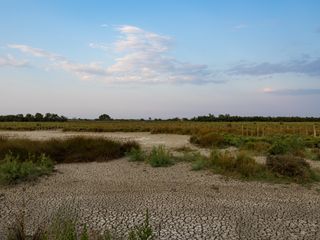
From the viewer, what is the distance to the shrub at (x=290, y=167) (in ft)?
33.0

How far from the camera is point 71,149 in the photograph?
597 inches

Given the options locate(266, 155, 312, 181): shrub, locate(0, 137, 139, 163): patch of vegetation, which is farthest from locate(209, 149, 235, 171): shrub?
locate(0, 137, 139, 163): patch of vegetation

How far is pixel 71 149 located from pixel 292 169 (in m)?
8.94

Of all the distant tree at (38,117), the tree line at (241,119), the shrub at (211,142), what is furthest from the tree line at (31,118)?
the shrub at (211,142)

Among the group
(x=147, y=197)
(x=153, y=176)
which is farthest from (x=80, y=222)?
(x=153, y=176)

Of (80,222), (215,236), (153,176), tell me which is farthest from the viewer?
(153,176)

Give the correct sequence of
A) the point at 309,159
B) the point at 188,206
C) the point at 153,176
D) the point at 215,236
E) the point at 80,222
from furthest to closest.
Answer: the point at 309,159 → the point at 153,176 → the point at 188,206 → the point at 80,222 → the point at 215,236

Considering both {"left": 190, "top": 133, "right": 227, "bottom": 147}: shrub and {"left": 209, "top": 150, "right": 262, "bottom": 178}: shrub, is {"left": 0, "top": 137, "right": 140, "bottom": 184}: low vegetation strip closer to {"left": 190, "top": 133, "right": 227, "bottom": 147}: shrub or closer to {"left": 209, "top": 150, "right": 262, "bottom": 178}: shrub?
{"left": 209, "top": 150, "right": 262, "bottom": 178}: shrub

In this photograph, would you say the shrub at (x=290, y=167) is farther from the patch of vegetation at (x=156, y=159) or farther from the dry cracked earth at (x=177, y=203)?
the patch of vegetation at (x=156, y=159)

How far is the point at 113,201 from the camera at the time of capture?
7980 millimetres

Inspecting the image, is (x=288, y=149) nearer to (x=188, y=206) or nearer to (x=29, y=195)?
(x=188, y=206)

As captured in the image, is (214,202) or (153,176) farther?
(153,176)

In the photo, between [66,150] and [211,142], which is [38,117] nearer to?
[211,142]

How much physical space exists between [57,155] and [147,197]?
7.40m
